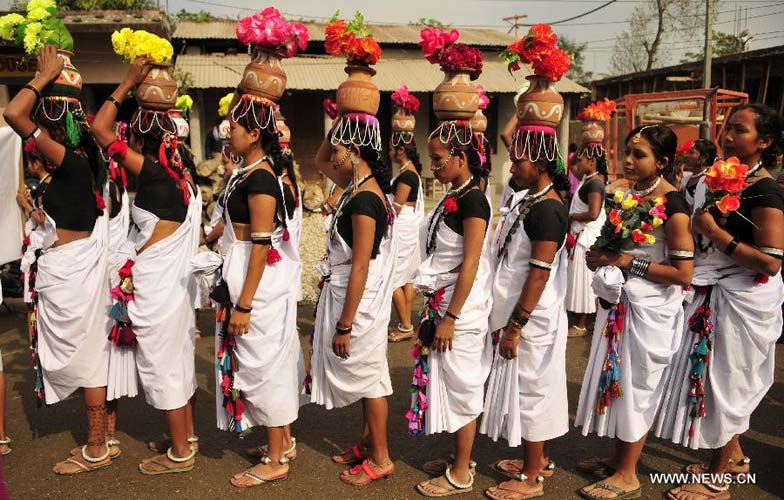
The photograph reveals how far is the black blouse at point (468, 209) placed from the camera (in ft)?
10.7

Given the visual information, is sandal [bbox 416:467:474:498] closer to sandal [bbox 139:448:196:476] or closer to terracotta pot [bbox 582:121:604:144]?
sandal [bbox 139:448:196:476]

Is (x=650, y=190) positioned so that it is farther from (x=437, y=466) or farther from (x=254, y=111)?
(x=254, y=111)

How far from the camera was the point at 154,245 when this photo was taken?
3574 mm

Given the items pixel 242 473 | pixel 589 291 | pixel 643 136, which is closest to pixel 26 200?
pixel 242 473

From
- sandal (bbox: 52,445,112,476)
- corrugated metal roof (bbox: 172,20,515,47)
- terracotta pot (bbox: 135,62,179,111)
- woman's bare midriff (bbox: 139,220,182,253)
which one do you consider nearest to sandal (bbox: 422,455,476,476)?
sandal (bbox: 52,445,112,476)

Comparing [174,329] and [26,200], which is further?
[26,200]

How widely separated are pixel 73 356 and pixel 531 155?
120 inches

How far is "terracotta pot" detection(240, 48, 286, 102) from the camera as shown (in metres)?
3.42

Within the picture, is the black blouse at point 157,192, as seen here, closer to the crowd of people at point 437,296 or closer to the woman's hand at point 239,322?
the crowd of people at point 437,296

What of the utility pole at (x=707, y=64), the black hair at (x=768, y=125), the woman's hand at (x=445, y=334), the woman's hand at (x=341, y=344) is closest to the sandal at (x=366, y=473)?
the woman's hand at (x=341, y=344)

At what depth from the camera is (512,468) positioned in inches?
146

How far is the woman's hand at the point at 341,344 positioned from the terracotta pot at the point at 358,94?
130 centimetres

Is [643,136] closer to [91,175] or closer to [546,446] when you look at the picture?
[546,446]

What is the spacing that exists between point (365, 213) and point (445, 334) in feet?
2.64
